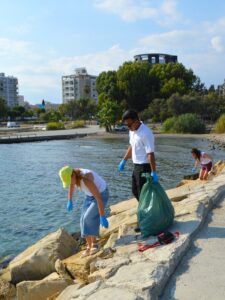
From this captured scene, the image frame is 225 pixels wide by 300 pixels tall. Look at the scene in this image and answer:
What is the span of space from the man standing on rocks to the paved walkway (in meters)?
1.15

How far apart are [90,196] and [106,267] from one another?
134cm

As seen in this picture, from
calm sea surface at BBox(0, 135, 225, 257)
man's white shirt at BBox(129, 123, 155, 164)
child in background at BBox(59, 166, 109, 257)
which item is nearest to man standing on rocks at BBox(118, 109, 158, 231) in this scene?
man's white shirt at BBox(129, 123, 155, 164)

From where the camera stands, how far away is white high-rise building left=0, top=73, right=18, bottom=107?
160837 millimetres

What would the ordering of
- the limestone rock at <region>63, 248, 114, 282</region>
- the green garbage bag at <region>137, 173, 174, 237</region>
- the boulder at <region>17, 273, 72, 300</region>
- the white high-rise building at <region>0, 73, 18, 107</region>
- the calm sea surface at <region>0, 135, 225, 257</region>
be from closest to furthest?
1. the boulder at <region>17, 273, 72, 300</region>
2. the limestone rock at <region>63, 248, 114, 282</region>
3. the green garbage bag at <region>137, 173, 174, 237</region>
4. the calm sea surface at <region>0, 135, 225, 257</region>
5. the white high-rise building at <region>0, 73, 18, 107</region>

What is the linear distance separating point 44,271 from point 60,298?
6.53ft

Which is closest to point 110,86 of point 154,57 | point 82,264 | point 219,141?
point 219,141

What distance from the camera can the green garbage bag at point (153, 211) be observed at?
5.75 meters

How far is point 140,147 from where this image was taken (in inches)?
252

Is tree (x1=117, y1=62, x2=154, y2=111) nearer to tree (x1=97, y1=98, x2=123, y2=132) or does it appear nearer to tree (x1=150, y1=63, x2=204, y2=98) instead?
tree (x1=150, y1=63, x2=204, y2=98)

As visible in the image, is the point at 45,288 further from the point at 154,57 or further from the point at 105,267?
the point at 154,57

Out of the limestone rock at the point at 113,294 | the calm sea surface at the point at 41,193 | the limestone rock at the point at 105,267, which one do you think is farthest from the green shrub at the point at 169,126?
the limestone rock at the point at 113,294

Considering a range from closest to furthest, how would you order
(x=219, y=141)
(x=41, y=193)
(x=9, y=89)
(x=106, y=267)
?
(x=106, y=267), (x=41, y=193), (x=219, y=141), (x=9, y=89)

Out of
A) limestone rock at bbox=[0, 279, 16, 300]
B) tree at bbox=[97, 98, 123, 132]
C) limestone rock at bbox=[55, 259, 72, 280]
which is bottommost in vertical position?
limestone rock at bbox=[0, 279, 16, 300]

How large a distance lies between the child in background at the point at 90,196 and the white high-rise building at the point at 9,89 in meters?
159
